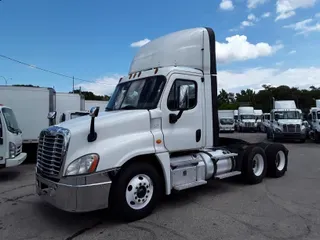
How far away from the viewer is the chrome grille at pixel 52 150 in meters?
4.56

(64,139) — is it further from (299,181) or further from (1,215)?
(299,181)

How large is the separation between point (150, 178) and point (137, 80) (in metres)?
2.10

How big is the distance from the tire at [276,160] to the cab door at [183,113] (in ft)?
9.48

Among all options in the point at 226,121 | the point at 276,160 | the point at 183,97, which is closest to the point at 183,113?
the point at 183,97

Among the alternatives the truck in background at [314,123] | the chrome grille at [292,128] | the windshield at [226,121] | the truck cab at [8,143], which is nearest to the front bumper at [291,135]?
the chrome grille at [292,128]

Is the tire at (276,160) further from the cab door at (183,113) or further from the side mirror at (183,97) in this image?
the side mirror at (183,97)

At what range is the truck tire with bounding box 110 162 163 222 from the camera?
15.5ft

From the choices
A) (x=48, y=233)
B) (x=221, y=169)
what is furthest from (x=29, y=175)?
(x=221, y=169)

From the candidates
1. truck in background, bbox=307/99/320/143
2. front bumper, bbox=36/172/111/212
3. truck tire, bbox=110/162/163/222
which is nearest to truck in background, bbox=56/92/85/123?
truck tire, bbox=110/162/163/222

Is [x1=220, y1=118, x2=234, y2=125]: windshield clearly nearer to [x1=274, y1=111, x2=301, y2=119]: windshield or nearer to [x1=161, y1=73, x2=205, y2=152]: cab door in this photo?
[x1=274, y1=111, x2=301, y2=119]: windshield

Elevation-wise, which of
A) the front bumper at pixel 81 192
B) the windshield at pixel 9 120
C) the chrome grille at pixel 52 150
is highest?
the windshield at pixel 9 120

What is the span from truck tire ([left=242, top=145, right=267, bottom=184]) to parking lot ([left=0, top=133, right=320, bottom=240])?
0.23m

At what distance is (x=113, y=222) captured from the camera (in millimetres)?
4938

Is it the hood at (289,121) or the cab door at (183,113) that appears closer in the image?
the cab door at (183,113)
